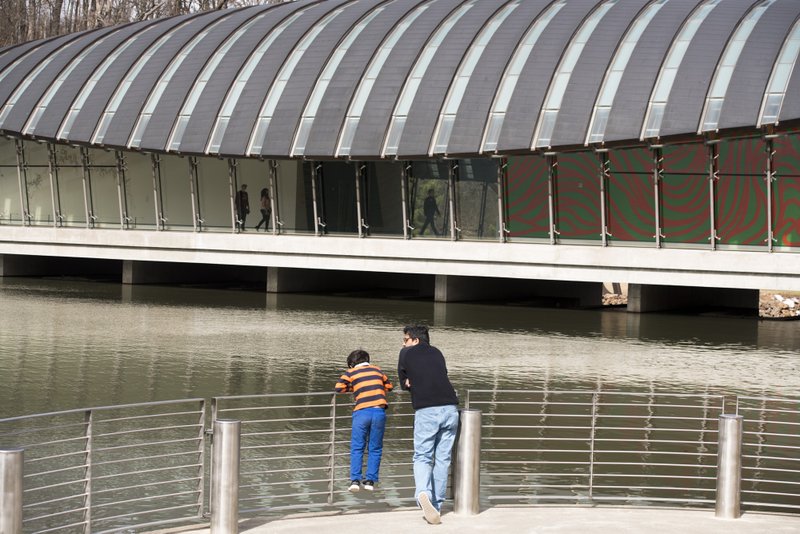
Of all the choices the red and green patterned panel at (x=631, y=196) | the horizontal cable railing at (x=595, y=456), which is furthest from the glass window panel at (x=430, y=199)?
the horizontal cable railing at (x=595, y=456)

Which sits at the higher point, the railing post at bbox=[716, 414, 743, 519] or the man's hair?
the man's hair

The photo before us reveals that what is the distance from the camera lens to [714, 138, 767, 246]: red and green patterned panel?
35.7m

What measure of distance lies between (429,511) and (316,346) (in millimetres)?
16851

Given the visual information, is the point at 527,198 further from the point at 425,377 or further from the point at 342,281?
the point at 425,377

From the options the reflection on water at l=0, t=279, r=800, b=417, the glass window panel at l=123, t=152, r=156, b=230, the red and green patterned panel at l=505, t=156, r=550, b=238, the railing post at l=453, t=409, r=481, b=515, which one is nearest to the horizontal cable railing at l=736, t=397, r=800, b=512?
the railing post at l=453, t=409, r=481, b=515

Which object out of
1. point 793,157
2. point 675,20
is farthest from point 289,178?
point 793,157

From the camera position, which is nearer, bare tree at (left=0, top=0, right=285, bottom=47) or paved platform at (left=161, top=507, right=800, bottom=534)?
paved platform at (left=161, top=507, right=800, bottom=534)

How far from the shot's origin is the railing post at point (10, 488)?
8094 millimetres

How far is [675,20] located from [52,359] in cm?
2427

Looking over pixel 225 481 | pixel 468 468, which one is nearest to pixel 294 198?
pixel 468 468

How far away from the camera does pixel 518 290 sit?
4231cm

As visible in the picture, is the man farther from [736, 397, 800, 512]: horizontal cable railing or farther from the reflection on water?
the reflection on water

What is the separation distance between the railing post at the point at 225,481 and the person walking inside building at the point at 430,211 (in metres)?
31.2

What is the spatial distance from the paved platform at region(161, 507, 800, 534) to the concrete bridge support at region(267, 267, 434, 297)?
107ft
